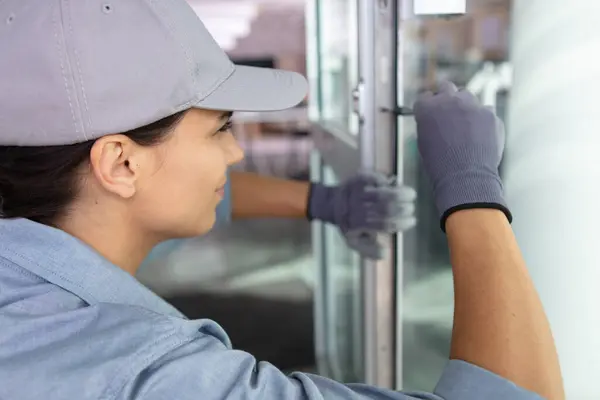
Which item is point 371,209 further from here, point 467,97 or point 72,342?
point 72,342

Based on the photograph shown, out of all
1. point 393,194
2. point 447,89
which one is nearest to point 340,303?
point 393,194

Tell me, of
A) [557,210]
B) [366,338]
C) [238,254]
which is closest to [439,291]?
[366,338]

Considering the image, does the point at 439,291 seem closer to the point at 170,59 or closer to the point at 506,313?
the point at 506,313

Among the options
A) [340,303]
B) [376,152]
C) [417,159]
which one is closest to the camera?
[376,152]

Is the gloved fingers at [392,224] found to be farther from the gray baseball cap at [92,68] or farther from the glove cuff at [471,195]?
the gray baseball cap at [92,68]

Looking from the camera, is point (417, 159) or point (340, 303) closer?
point (417, 159)

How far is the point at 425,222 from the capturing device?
1566 millimetres

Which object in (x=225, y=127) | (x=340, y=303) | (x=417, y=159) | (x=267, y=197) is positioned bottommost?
(x=340, y=303)

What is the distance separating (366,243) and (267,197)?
32 centimetres

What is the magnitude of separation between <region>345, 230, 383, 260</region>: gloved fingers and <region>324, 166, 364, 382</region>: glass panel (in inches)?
22.7

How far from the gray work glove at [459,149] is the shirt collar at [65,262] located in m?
0.42

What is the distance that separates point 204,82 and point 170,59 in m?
0.05

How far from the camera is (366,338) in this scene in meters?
1.25

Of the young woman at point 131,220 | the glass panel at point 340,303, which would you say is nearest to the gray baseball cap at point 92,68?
the young woman at point 131,220
